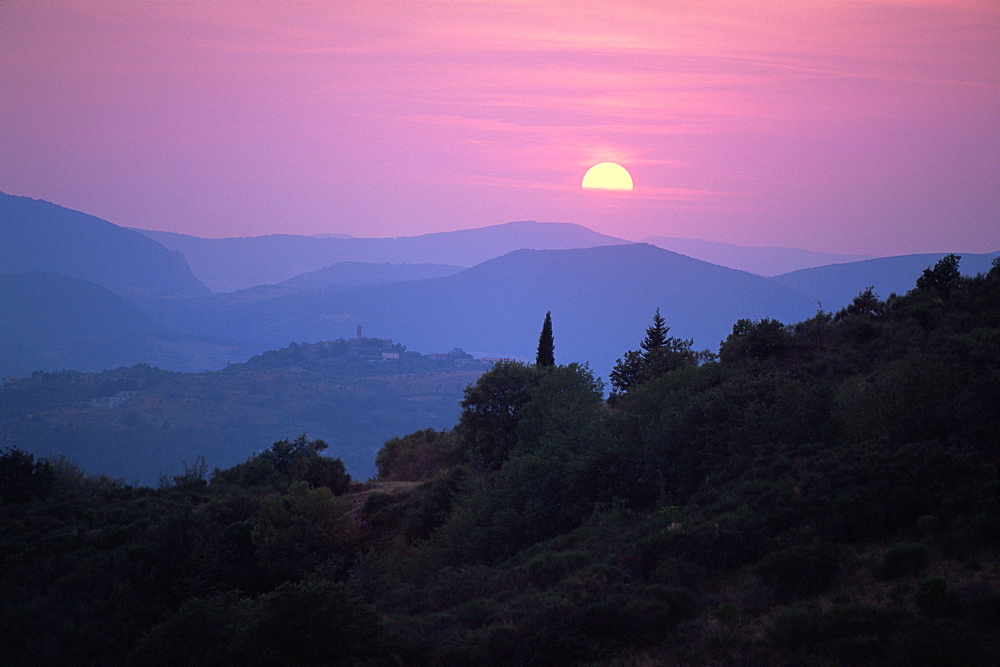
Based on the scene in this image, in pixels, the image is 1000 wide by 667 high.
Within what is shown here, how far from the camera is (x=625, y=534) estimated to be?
19766mm

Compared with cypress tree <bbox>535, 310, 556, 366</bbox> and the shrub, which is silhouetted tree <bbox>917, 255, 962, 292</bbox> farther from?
the shrub

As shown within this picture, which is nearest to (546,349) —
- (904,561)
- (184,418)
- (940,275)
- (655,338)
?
(655,338)

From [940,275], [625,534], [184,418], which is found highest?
[940,275]

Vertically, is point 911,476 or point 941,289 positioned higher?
point 941,289

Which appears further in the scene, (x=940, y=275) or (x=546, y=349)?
(x=546, y=349)

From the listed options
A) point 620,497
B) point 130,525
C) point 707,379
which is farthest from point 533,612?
point 130,525

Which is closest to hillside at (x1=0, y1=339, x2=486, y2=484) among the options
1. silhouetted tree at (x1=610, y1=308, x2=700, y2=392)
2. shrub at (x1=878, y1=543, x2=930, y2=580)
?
silhouetted tree at (x1=610, y1=308, x2=700, y2=392)

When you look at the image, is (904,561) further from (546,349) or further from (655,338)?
(655,338)

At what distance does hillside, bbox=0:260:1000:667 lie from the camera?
13812 millimetres

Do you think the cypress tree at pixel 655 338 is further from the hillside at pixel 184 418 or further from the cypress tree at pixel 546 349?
the hillside at pixel 184 418

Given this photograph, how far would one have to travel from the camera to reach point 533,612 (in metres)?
15.0

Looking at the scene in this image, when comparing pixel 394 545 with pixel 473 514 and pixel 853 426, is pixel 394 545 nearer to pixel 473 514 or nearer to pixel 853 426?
pixel 473 514

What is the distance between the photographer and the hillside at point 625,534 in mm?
13812

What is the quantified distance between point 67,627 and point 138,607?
7.70 feet
